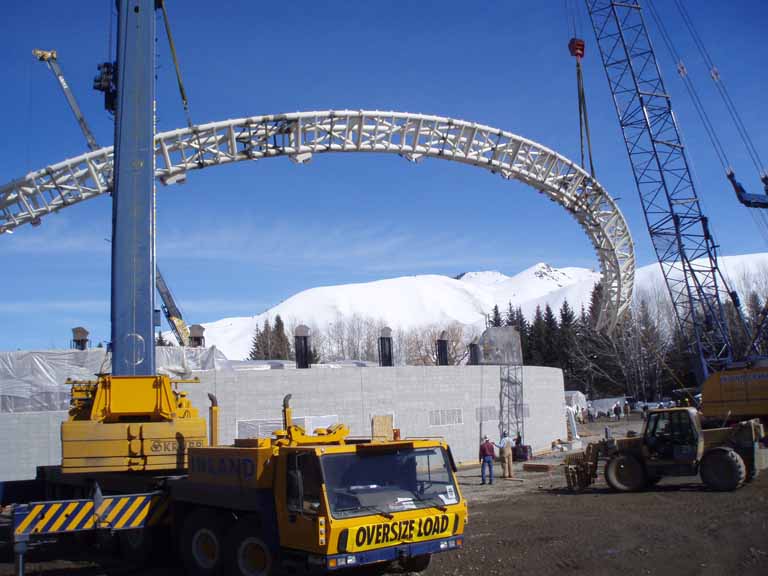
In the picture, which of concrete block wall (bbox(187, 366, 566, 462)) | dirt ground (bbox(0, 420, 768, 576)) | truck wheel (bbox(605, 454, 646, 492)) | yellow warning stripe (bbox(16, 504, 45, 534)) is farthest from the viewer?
concrete block wall (bbox(187, 366, 566, 462))

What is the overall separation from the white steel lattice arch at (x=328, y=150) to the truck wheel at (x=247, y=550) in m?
14.4

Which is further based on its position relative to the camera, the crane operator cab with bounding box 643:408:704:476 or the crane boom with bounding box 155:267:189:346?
the crane boom with bounding box 155:267:189:346

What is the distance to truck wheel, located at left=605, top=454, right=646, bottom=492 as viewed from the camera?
19.3 meters

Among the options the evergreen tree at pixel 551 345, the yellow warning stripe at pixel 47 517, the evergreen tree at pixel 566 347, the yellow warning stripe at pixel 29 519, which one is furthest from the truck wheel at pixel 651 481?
the evergreen tree at pixel 551 345

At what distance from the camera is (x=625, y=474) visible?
19.5 metres

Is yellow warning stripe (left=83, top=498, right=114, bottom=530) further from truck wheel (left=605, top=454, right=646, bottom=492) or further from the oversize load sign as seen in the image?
truck wheel (left=605, top=454, right=646, bottom=492)

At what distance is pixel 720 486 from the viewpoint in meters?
18.1

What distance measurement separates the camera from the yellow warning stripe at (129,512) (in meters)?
10.7

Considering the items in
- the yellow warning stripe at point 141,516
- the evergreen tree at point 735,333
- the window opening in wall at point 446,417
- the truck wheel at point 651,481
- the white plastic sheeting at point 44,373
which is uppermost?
the evergreen tree at point 735,333

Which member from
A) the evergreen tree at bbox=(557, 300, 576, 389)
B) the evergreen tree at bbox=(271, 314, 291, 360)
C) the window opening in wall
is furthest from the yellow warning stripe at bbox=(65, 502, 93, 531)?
the evergreen tree at bbox=(557, 300, 576, 389)

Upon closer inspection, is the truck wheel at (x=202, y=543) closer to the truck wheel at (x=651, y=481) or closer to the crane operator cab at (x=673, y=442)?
the crane operator cab at (x=673, y=442)

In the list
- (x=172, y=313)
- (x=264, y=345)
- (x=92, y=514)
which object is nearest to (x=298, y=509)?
(x=92, y=514)

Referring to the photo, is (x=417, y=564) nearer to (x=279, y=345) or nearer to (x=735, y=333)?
(x=735, y=333)

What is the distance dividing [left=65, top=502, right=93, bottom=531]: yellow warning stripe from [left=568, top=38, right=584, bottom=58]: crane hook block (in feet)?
106
